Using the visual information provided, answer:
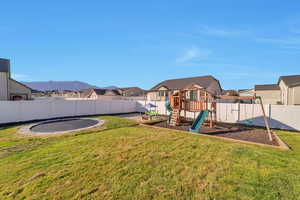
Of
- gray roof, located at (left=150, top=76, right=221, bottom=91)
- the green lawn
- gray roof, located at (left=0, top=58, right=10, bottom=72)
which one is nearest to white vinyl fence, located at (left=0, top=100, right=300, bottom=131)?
the green lawn

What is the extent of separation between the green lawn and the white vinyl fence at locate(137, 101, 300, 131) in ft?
13.2

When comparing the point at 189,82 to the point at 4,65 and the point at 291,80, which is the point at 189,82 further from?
the point at 4,65

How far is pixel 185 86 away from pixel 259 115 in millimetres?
15655

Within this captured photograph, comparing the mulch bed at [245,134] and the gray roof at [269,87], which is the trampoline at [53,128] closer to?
the mulch bed at [245,134]

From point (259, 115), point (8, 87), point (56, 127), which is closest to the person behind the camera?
point (56, 127)

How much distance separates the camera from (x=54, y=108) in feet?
42.1

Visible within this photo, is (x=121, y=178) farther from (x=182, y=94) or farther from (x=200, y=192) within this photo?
(x=182, y=94)

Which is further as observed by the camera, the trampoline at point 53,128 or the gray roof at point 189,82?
the gray roof at point 189,82

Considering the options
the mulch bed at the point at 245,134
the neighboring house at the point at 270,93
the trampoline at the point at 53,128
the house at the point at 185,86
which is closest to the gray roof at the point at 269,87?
the neighboring house at the point at 270,93

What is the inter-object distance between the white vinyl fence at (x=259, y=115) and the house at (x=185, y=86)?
30.4 feet

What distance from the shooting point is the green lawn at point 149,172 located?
268 centimetres

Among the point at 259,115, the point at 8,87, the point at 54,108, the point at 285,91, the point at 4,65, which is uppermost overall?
the point at 4,65

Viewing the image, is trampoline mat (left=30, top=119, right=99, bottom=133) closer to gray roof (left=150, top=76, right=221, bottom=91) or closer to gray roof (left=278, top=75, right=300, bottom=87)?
gray roof (left=150, top=76, right=221, bottom=91)

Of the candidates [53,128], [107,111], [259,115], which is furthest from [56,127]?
[259,115]
